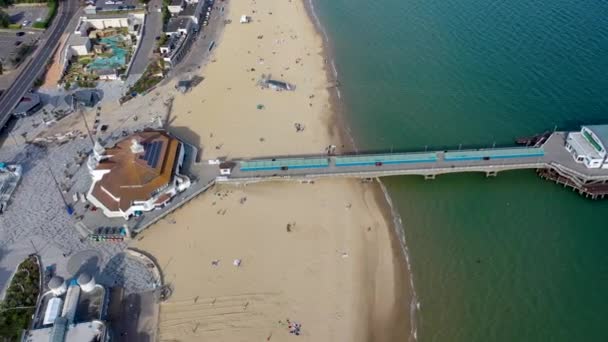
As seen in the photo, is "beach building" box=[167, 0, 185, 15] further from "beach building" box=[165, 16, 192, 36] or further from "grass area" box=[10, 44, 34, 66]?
"grass area" box=[10, 44, 34, 66]

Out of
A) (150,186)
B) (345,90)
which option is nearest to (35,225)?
(150,186)

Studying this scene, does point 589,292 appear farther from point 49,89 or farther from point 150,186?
point 49,89

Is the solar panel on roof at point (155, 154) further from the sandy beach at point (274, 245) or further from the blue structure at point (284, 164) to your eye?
the blue structure at point (284, 164)

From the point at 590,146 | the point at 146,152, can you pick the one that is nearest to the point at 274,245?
Answer: the point at 146,152

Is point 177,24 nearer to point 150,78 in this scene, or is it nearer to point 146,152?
point 150,78

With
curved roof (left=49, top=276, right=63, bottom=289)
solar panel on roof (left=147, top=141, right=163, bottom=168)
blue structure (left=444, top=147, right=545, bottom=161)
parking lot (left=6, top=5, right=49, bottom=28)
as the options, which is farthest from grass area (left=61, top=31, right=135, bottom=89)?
blue structure (left=444, top=147, right=545, bottom=161)

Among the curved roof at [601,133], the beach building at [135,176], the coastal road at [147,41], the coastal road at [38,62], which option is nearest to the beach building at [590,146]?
the curved roof at [601,133]
